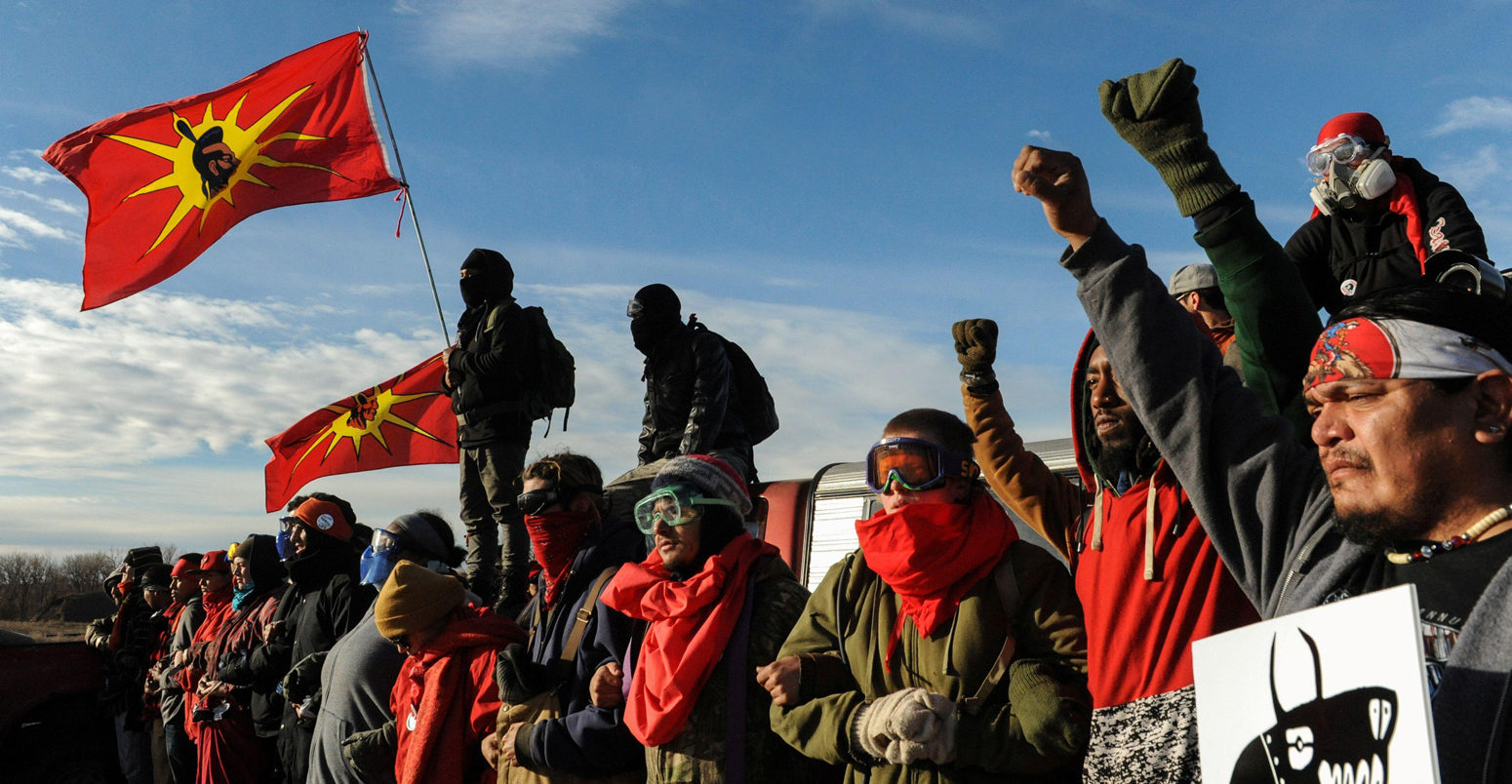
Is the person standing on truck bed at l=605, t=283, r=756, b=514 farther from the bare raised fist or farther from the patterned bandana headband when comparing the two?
the patterned bandana headband

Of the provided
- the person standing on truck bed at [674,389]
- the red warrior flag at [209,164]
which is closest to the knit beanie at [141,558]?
the red warrior flag at [209,164]

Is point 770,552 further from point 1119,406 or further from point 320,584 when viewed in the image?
point 320,584

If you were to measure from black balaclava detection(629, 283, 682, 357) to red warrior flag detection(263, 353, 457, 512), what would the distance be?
3.74m

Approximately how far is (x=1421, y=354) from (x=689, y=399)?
5.35 m

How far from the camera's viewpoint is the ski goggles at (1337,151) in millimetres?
4109

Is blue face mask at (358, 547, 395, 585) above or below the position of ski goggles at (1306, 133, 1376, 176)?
below

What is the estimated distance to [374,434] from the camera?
1050 cm

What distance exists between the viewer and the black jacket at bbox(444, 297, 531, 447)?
7.41 meters

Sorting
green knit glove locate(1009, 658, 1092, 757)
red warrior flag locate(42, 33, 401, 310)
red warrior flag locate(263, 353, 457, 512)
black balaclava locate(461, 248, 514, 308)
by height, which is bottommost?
green knit glove locate(1009, 658, 1092, 757)

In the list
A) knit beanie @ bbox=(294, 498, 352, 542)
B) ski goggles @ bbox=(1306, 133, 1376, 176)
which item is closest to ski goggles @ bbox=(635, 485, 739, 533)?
ski goggles @ bbox=(1306, 133, 1376, 176)

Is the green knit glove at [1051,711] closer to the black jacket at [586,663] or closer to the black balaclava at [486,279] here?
the black jacket at [586,663]

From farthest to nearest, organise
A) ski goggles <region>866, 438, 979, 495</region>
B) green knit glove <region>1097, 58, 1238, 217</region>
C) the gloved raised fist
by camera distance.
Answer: the gloved raised fist → ski goggles <region>866, 438, 979, 495</region> → green knit glove <region>1097, 58, 1238, 217</region>

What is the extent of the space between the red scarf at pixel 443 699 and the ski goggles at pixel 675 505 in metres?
1.26

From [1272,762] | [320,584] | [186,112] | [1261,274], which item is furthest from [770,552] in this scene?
[186,112]
